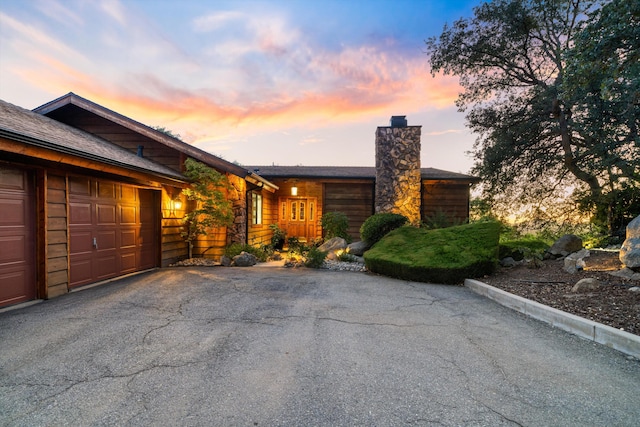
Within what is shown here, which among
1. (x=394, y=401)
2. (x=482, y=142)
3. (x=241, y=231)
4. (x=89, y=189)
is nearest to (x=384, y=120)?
(x=482, y=142)

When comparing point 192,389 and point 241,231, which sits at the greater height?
point 241,231

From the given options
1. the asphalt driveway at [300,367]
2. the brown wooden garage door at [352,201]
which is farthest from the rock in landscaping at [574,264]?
the brown wooden garage door at [352,201]

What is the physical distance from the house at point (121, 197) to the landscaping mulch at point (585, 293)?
5.93m

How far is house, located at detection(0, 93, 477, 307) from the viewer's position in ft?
14.2

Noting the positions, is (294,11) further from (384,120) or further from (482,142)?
(482,142)

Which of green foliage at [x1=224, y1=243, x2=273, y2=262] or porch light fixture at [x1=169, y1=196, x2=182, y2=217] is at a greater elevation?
porch light fixture at [x1=169, y1=196, x2=182, y2=217]

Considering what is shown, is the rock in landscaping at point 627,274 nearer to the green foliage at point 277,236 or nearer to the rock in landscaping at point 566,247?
the rock in landscaping at point 566,247

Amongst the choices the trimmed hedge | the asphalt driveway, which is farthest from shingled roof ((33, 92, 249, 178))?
the trimmed hedge

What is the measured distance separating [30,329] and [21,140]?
8.49ft

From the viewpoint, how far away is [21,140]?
3.76 metres

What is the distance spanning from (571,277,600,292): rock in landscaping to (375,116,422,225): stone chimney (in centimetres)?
707

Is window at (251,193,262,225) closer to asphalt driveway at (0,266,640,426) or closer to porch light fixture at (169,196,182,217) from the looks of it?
porch light fixture at (169,196,182,217)

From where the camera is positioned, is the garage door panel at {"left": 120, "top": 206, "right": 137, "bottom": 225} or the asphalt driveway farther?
the garage door panel at {"left": 120, "top": 206, "right": 137, "bottom": 225}

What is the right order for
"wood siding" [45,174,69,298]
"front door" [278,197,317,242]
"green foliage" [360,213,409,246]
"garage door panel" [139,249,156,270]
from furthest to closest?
"front door" [278,197,317,242] < "green foliage" [360,213,409,246] < "garage door panel" [139,249,156,270] < "wood siding" [45,174,69,298]
